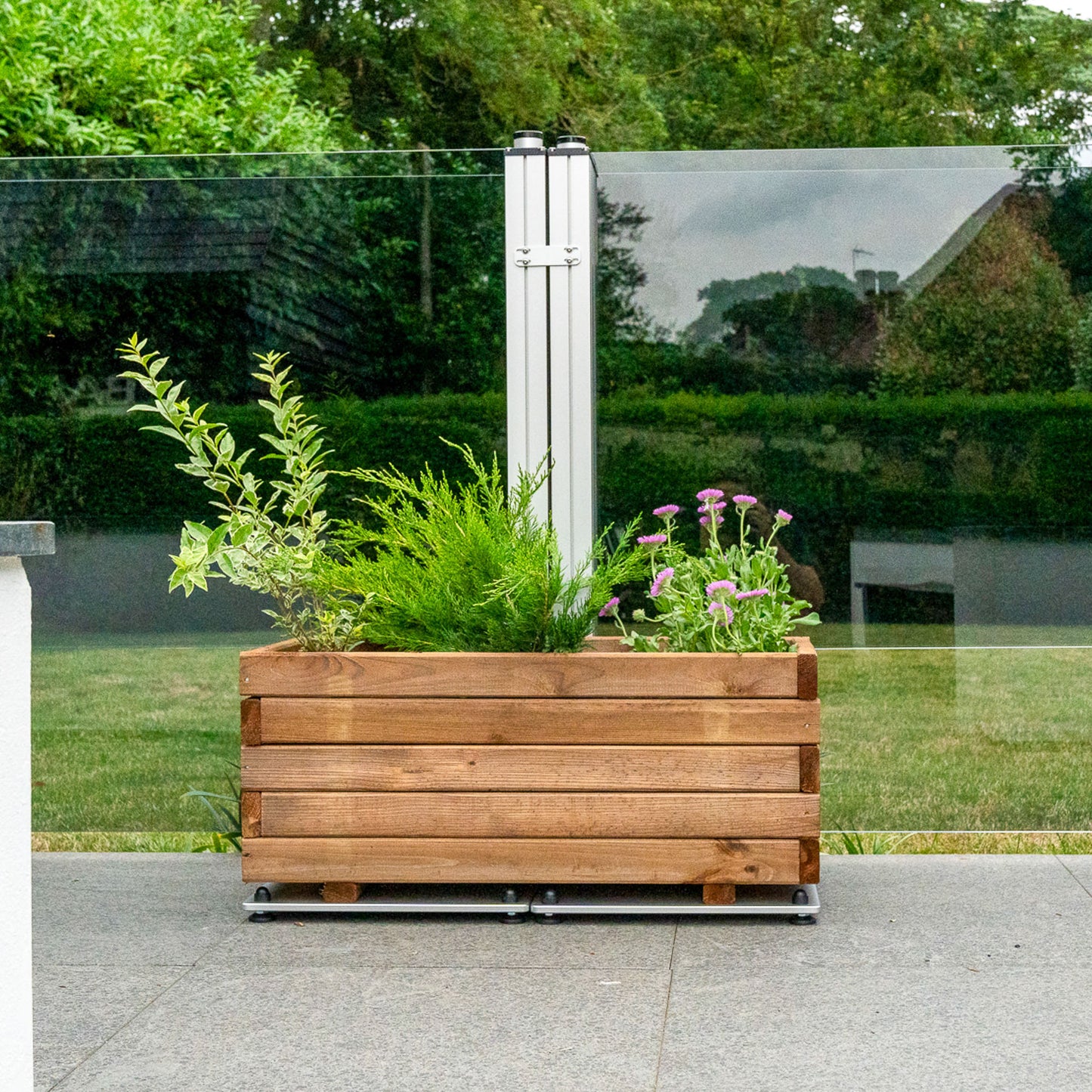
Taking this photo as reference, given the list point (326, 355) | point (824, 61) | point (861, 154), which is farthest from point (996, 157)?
point (824, 61)

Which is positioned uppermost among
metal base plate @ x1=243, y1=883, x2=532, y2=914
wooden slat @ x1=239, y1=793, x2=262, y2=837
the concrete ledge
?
the concrete ledge

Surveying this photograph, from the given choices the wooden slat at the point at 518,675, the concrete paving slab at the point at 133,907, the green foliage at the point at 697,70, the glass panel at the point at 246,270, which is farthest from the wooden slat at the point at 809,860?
the green foliage at the point at 697,70

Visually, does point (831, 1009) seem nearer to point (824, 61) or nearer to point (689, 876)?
point (689, 876)

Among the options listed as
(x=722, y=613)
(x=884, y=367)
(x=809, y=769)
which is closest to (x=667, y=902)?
(x=809, y=769)

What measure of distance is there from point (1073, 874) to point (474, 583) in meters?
1.97

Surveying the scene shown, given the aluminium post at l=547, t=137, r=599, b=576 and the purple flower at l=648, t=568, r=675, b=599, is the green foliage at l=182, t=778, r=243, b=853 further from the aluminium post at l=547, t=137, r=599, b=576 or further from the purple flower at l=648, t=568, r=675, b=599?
the purple flower at l=648, t=568, r=675, b=599

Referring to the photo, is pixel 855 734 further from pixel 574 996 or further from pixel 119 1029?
pixel 119 1029

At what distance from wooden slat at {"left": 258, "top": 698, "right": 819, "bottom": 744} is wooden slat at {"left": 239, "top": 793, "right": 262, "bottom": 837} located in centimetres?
15

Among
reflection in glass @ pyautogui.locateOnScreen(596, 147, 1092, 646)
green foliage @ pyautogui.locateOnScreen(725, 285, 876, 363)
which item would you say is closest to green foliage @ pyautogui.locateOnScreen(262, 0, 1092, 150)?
reflection in glass @ pyautogui.locateOnScreen(596, 147, 1092, 646)

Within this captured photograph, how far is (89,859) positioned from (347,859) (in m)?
1.22

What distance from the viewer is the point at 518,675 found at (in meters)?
3.64

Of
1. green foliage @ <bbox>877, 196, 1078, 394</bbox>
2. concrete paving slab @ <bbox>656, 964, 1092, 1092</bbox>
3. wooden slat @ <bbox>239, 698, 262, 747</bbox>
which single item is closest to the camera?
concrete paving slab @ <bbox>656, 964, 1092, 1092</bbox>

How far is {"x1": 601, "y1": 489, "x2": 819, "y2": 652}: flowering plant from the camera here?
3.77 meters

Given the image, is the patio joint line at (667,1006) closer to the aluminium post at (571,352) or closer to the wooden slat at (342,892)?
the wooden slat at (342,892)
